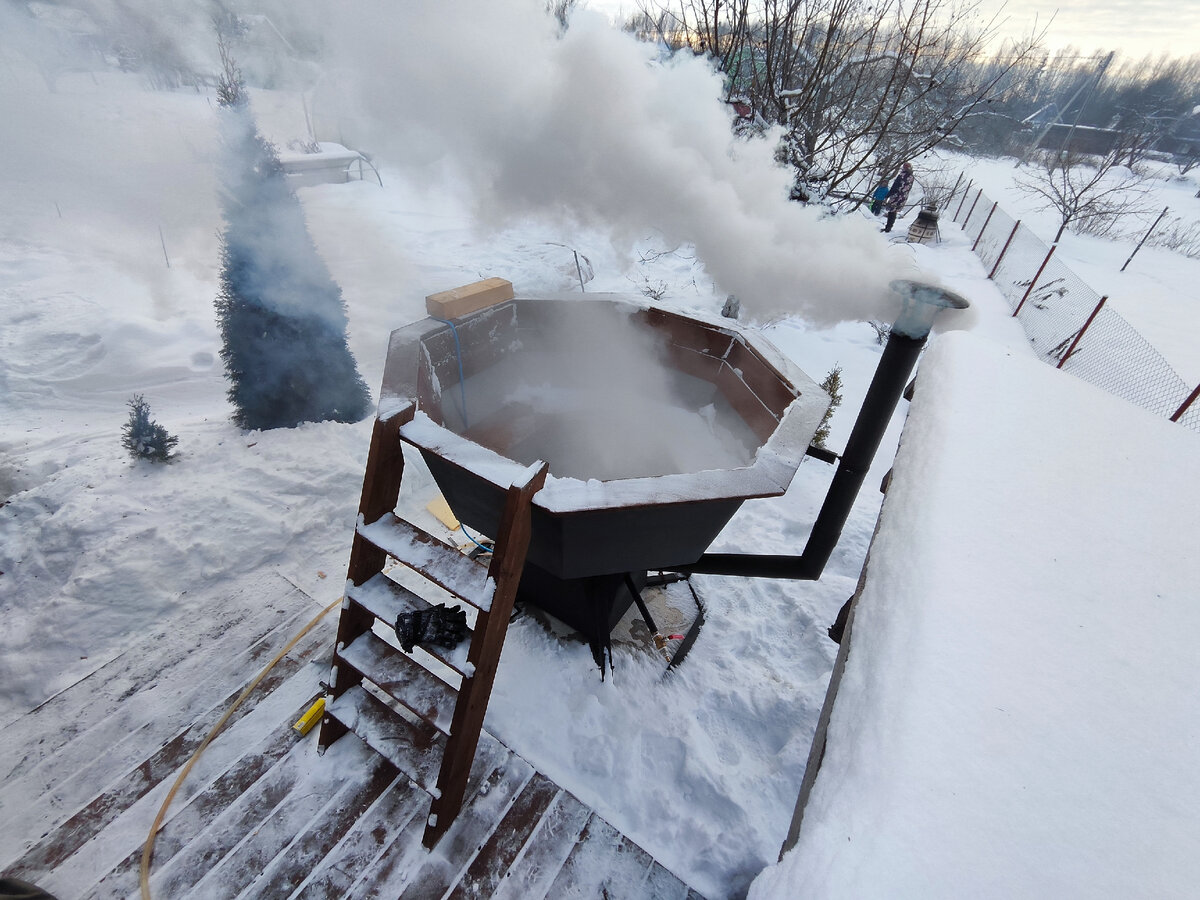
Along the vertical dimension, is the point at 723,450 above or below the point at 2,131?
below

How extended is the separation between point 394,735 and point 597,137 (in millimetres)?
3245

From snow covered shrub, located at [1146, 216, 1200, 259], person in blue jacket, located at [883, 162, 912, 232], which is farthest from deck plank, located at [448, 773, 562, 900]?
snow covered shrub, located at [1146, 216, 1200, 259]

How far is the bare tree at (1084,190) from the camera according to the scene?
12.1 meters

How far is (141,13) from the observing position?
2262mm

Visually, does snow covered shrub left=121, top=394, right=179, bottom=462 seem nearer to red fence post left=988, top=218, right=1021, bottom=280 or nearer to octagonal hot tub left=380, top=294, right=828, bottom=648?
octagonal hot tub left=380, top=294, right=828, bottom=648

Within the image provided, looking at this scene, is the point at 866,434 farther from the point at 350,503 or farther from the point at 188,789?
the point at 350,503

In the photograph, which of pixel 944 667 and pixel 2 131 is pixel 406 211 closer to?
pixel 2 131

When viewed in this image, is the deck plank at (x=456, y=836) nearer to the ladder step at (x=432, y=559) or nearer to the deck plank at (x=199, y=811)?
the deck plank at (x=199, y=811)

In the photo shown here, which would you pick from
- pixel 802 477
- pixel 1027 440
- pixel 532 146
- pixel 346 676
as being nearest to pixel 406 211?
pixel 532 146

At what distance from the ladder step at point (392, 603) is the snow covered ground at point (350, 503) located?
0.75 m

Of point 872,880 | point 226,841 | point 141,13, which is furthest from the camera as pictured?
point 141,13

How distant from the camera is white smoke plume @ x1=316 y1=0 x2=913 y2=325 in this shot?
8.78ft

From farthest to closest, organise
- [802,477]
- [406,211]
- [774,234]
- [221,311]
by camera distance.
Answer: [406,211] → [802,477] → [221,311] → [774,234]

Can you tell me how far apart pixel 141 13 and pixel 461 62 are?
4.52ft
